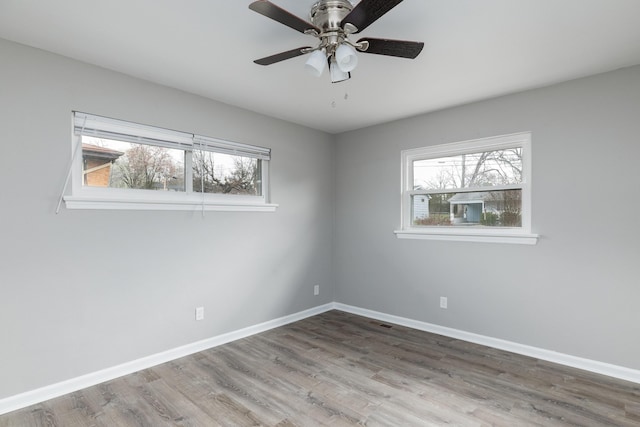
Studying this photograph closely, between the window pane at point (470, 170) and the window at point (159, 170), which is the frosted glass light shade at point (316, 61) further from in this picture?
the window pane at point (470, 170)

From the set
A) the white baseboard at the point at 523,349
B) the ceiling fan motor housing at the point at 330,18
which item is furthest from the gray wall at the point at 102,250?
the ceiling fan motor housing at the point at 330,18

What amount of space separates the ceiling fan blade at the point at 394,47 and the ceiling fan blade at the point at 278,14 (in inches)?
12.4

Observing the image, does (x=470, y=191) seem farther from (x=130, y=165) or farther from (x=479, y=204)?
(x=130, y=165)

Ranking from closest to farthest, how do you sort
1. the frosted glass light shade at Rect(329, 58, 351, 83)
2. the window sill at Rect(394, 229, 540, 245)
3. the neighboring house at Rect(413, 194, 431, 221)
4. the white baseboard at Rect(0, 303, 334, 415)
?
1. the frosted glass light shade at Rect(329, 58, 351, 83)
2. the white baseboard at Rect(0, 303, 334, 415)
3. the window sill at Rect(394, 229, 540, 245)
4. the neighboring house at Rect(413, 194, 431, 221)

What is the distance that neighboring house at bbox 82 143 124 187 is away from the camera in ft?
8.31

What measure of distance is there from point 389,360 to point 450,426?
3.03 feet

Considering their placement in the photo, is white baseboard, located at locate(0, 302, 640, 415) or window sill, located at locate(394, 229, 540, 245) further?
window sill, located at locate(394, 229, 540, 245)

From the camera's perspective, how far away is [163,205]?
2.87 metres

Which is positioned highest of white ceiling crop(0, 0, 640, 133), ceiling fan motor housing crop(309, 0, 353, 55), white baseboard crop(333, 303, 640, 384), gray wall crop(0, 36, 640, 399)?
white ceiling crop(0, 0, 640, 133)

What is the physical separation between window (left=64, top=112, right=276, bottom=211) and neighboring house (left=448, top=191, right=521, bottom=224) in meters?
2.00

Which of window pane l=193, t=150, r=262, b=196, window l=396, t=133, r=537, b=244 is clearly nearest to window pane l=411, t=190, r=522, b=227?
window l=396, t=133, r=537, b=244

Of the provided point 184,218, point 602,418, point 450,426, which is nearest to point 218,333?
point 184,218

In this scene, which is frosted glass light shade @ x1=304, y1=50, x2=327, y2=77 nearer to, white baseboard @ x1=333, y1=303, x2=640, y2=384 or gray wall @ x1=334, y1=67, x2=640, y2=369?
gray wall @ x1=334, y1=67, x2=640, y2=369

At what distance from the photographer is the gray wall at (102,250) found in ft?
7.20
